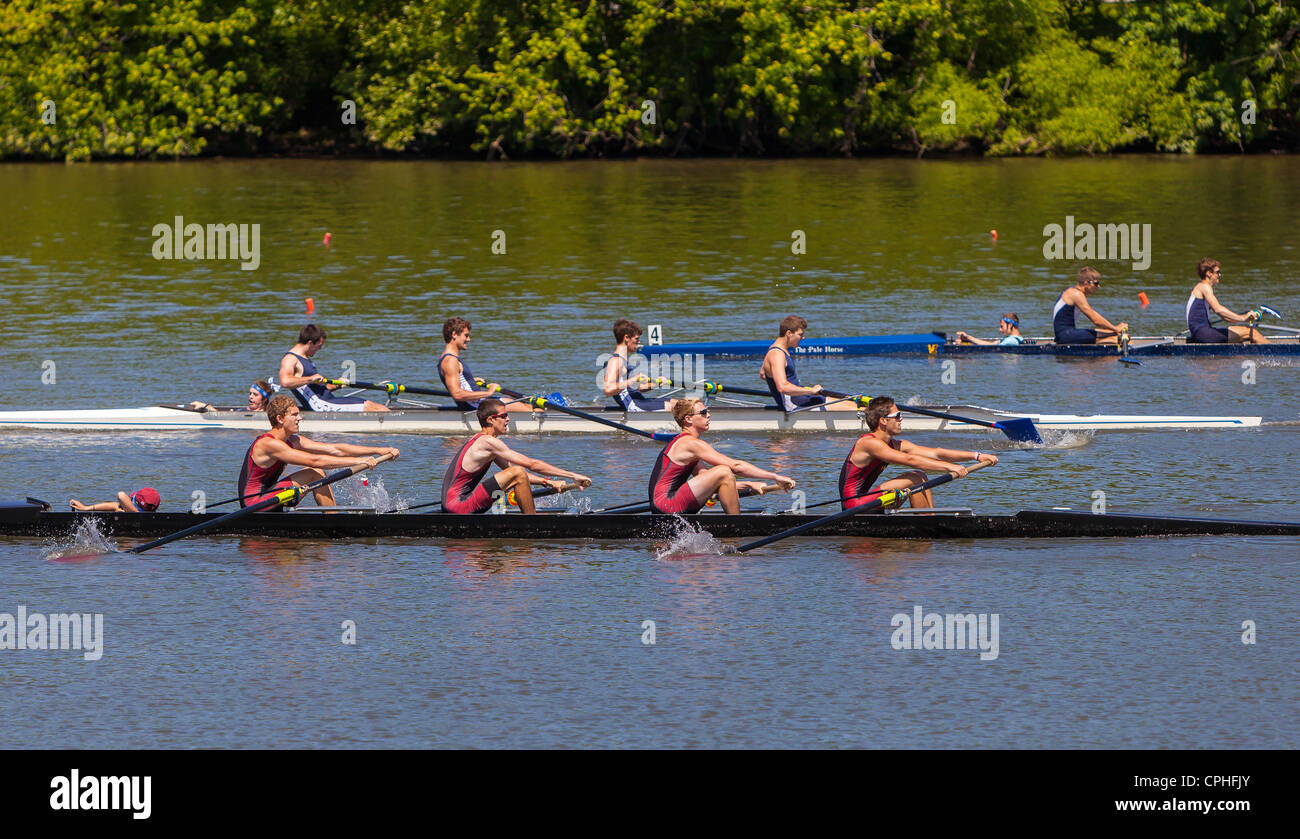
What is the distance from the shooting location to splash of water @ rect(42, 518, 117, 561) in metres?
16.6

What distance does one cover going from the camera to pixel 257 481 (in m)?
17.0

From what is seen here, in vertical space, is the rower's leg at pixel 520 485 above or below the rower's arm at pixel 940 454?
below

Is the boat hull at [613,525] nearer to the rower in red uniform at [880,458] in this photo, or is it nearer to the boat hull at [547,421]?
the rower in red uniform at [880,458]

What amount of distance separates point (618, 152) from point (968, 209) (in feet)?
79.6

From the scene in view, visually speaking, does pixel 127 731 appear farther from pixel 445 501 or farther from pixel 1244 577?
pixel 1244 577

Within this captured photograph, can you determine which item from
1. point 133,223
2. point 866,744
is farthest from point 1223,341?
point 133,223

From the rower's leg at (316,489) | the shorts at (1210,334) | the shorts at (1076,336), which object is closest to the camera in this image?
the rower's leg at (316,489)

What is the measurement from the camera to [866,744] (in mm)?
11516

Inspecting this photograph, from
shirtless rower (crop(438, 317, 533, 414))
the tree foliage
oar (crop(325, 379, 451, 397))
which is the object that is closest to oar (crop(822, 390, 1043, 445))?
shirtless rower (crop(438, 317, 533, 414))

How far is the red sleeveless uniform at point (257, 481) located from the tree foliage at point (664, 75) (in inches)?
1933

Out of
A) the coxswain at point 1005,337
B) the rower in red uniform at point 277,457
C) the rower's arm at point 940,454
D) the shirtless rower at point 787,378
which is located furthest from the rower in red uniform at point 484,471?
the coxswain at point 1005,337

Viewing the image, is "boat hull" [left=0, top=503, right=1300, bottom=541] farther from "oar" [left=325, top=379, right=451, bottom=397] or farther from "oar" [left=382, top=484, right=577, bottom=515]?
"oar" [left=325, top=379, right=451, bottom=397]

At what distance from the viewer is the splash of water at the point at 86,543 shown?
16562mm
